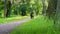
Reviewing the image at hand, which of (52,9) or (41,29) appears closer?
(52,9)

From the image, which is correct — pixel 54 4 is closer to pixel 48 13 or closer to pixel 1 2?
pixel 48 13

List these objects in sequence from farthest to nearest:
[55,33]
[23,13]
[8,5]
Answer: [23,13], [8,5], [55,33]

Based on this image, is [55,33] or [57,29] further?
[57,29]

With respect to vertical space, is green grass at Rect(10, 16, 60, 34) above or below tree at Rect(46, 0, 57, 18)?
below

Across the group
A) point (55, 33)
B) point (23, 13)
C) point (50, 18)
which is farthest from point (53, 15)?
point (23, 13)

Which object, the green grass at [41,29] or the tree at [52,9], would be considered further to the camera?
the tree at [52,9]

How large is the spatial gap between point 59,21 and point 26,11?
42.3m

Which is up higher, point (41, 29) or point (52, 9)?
point (52, 9)

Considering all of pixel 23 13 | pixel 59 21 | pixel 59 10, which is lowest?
pixel 23 13

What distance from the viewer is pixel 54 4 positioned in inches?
467

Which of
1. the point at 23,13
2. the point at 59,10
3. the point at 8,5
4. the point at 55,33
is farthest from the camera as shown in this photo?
the point at 23,13

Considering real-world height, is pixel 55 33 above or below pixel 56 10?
below

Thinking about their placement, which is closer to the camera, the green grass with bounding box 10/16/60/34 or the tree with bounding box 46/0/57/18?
the green grass with bounding box 10/16/60/34

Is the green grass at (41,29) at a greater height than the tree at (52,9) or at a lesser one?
lesser
